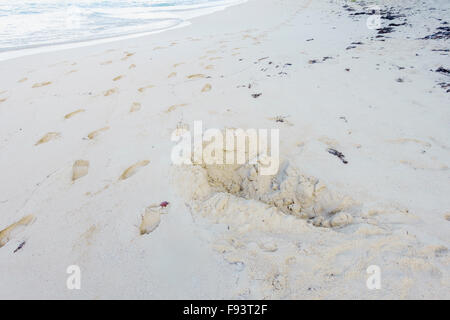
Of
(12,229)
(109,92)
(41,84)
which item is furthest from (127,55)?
(12,229)

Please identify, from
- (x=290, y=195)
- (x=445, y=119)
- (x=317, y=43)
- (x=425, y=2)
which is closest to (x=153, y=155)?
(x=290, y=195)

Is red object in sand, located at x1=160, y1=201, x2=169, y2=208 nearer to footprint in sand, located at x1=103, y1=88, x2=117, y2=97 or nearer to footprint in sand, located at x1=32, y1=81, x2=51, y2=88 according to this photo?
footprint in sand, located at x1=103, y1=88, x2=117, y2=97

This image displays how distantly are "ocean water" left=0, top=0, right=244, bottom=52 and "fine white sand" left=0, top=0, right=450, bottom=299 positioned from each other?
400cm

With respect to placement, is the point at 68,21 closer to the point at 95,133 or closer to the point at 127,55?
the point at 127,55

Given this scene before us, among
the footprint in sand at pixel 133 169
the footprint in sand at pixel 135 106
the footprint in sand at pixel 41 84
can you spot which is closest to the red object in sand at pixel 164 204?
the footprint in sand at pixel 133 169

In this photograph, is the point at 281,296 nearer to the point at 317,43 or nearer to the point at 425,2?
the point at 317,43

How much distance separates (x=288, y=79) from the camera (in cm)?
333

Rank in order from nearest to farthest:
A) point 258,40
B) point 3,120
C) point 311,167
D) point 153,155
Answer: point 311,167, point 153,155, point 3,120, point 258,40

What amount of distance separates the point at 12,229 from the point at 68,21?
9548mm

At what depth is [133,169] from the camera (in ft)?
6.57

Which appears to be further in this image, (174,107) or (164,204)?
(174,107)

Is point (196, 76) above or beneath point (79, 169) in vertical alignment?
above

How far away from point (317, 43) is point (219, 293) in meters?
4.86

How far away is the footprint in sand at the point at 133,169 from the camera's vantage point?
1.95 metres
